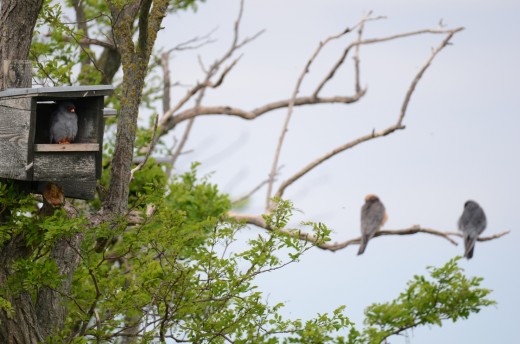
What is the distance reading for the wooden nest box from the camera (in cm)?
621

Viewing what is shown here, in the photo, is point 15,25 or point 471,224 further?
point 471,224

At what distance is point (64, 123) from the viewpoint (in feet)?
20.9

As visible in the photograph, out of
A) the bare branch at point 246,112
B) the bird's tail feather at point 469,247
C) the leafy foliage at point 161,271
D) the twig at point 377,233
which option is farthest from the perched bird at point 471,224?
the leafy foliage at point 161,271

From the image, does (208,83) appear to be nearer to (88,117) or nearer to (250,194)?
(250,194)

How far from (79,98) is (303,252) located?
2.16 meters

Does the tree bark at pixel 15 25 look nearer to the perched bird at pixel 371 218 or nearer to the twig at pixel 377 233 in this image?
the twig at pixel 377 233

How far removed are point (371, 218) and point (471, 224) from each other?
1808 mm

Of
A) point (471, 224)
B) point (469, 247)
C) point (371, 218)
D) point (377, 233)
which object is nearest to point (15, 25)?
point (377, 233)

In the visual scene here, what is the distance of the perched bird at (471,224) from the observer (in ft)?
45.3

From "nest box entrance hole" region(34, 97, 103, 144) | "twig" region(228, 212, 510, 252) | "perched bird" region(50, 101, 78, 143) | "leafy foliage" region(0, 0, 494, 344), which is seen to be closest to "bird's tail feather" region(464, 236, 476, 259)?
"twig" region(228, 212, 510, 252)

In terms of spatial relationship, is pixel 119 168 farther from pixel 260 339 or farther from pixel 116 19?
pixel 260 339

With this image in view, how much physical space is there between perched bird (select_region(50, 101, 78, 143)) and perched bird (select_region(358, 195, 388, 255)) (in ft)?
23.1

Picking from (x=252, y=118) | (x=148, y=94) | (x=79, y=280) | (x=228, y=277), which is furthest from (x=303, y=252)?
(x=148, y=94)

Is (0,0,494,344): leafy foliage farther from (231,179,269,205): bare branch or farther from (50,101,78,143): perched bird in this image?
(231,179,269,205): bare branch
